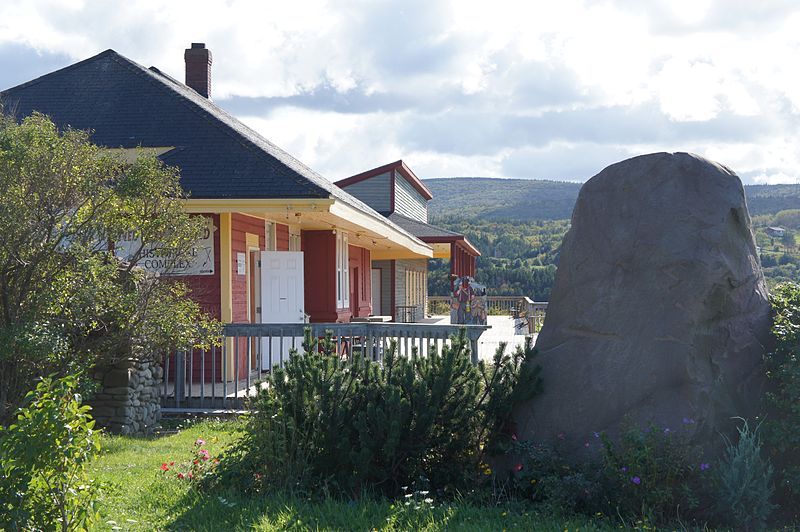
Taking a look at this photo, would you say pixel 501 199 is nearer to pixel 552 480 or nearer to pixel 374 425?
pixel 374 425

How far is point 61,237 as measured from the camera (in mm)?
7773

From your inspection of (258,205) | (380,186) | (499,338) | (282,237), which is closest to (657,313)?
(258,205)

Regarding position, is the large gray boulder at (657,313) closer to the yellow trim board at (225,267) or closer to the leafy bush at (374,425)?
the leafy bush at (374,425)

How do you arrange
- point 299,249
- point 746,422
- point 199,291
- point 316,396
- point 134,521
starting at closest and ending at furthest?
point 134,521 < point 746,422 < point 316,396 < point 199,291 < point 299,249

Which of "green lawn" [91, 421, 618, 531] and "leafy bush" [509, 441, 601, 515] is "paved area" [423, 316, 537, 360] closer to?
"leafy bush" [509, 441, 601, 515]

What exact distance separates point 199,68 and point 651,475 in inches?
637

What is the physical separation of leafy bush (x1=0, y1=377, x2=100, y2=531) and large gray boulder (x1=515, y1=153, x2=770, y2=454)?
3.60 metres

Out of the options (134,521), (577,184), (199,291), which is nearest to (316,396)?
(134,521)

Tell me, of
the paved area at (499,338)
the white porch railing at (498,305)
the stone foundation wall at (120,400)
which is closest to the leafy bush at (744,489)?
the stone foundation wall at (120,400)

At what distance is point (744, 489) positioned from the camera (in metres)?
5.65

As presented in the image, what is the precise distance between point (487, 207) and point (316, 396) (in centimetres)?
15579

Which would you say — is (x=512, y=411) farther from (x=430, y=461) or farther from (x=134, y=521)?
(x=134, y=521)

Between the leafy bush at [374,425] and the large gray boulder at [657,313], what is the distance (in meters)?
0.45

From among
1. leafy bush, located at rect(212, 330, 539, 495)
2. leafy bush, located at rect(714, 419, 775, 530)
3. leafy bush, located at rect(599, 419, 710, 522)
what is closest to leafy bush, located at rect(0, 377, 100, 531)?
leafy bush, located at rect(212, 330, 539, 495)
